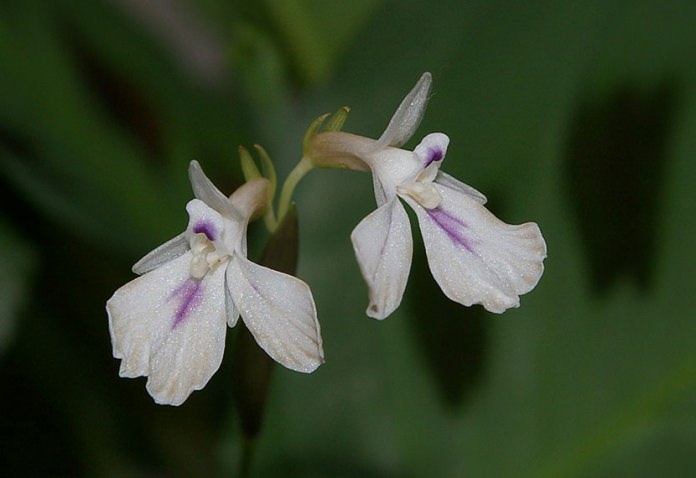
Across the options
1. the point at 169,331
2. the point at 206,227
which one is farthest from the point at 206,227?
the point at 169,331

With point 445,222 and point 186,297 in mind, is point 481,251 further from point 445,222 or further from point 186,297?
point 186,297

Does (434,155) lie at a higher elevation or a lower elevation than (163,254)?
higher

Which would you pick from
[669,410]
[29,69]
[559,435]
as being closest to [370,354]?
[559,435]

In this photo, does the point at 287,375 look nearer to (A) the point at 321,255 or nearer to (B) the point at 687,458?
(A) the point at 321,255

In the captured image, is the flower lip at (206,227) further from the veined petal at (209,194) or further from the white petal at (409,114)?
the white petal at (409,114)

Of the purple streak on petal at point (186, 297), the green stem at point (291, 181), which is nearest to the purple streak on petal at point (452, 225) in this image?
the green stem at point (291, 181)

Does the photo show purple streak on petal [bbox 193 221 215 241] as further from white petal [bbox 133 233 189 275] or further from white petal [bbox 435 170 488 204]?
white petal [bbox 435 170 488 204]
